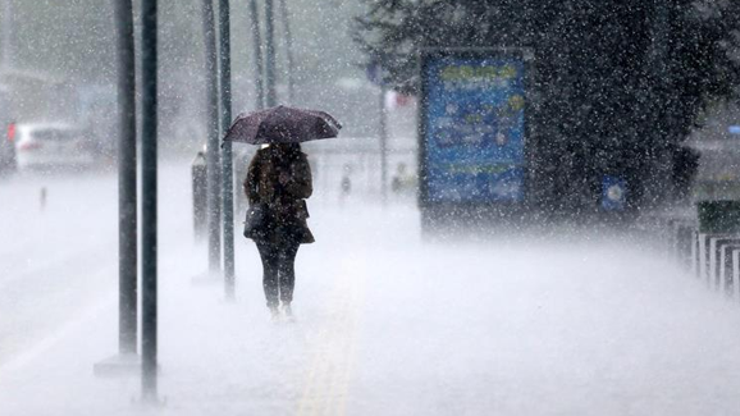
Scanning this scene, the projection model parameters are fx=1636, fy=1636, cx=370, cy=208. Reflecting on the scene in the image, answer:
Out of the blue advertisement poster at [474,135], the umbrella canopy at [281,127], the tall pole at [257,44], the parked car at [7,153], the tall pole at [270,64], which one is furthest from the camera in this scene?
the parked car at [7,153]

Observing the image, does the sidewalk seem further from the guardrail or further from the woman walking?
the woman walking

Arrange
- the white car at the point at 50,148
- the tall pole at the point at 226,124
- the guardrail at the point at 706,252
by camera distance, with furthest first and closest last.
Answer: the white car at the point at 50,148 < the tall pole at the point at 226,124 < the guardrail at the point at 706,252

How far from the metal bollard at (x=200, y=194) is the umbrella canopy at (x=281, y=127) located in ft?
26.7

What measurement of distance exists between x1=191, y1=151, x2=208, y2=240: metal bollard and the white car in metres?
27.1

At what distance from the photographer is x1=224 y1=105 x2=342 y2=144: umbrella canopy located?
13.5 meters

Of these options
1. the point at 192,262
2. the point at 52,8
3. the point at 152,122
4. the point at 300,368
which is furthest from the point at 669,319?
the point at 52,8

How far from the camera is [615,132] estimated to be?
73.7 feet

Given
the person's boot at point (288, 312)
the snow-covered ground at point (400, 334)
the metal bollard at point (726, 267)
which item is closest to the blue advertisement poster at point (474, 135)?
the snow-covered ground at point (400, 334)

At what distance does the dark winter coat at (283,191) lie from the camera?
13734 mm

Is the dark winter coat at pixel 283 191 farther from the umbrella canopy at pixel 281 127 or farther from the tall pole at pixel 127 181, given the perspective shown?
the tall pole at pixel 127 181

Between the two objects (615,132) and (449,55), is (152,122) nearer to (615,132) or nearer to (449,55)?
(449,55)

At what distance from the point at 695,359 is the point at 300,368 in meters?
2.81

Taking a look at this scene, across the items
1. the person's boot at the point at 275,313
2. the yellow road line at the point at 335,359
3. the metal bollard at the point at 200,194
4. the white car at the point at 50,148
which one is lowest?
the yellow road line at the point at 335,359

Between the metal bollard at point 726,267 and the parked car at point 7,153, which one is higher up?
the parked car at point 7,153
